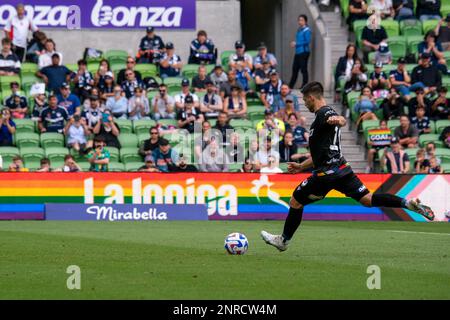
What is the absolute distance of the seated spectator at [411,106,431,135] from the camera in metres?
28.8

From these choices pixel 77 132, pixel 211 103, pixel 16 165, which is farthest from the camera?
pixel 211 103

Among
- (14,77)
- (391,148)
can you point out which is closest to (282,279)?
(391,148)

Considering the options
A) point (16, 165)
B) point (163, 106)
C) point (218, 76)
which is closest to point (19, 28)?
point (163, 106)

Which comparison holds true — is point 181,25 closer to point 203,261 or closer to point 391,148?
point 391,148

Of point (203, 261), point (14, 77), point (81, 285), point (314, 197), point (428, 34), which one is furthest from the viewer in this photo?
point (428, 34)

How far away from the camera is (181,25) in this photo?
32.2m

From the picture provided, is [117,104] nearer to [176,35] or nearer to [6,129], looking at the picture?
[6,129]

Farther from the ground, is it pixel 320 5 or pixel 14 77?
pixel 320 5

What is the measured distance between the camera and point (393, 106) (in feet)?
95.6

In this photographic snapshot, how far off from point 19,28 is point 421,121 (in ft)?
37.5

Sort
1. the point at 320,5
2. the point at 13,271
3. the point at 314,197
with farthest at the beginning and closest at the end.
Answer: the point at 320,5
the point at 314,197
the point at 13,271

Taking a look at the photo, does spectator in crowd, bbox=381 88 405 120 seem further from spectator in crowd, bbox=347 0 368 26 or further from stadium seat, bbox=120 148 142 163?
stadium seat, bbox=120 148 142 163

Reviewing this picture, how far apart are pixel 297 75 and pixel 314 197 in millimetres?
17628

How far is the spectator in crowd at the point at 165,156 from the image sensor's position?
26.1 m
